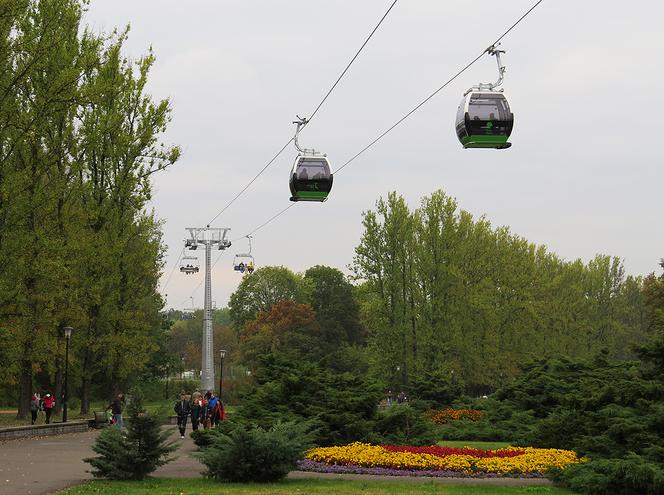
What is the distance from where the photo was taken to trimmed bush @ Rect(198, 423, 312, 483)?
1733cm

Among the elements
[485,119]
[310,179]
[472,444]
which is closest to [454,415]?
[472,444]

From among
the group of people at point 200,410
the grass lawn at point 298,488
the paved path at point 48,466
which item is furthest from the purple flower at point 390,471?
the group of people at point 200,410

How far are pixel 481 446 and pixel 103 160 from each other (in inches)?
952

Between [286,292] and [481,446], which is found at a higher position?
[286,292]

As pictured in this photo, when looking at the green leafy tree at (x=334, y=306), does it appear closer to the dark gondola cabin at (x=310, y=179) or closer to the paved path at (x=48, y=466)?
the paved path at (x=48, y=466)

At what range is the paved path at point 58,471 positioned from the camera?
17.0m

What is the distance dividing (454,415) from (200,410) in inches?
442

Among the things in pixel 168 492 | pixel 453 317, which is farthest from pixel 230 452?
pixel 453 317

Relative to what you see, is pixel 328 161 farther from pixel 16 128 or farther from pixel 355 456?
pixel 16 128

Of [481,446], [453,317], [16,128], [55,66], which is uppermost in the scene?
[55,66]

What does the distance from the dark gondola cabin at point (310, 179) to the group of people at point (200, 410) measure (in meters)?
8.85

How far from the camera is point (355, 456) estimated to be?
20234mm

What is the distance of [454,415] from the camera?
3834 centimetres

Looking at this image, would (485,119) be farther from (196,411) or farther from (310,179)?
(196,411)
